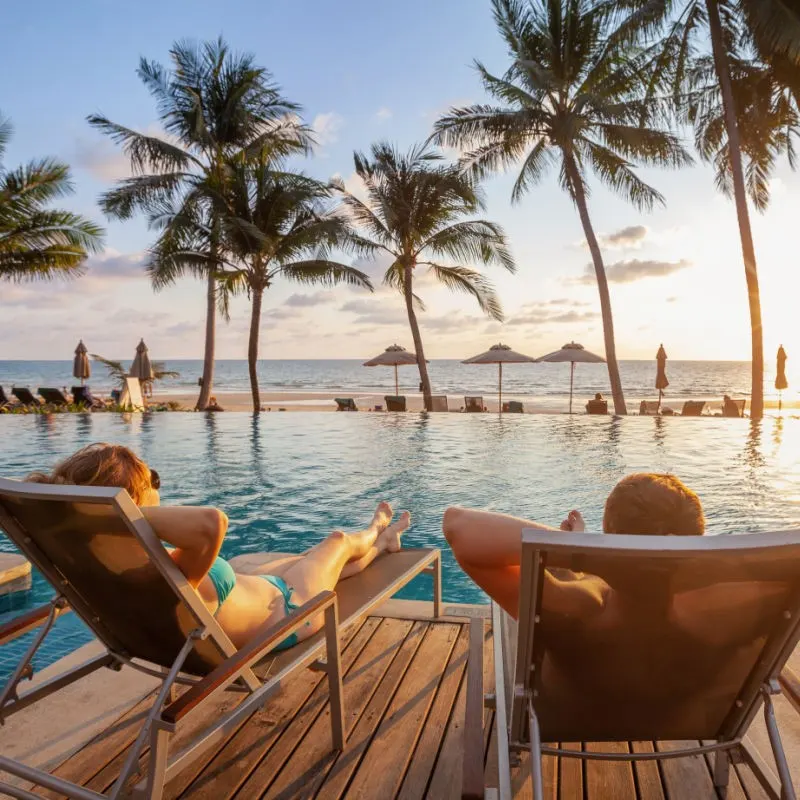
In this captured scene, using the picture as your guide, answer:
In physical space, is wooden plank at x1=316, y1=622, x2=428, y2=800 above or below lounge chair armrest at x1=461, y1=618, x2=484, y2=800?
below

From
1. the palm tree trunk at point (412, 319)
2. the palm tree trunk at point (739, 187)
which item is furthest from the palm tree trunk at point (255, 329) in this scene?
the palm tree trunk at point (739, 187)

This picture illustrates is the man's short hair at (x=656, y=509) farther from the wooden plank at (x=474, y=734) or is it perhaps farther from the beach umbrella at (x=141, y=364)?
the beach umbrella at (x=141, y=364)

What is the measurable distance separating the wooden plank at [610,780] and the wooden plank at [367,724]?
70cm

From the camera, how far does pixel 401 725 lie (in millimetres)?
2164

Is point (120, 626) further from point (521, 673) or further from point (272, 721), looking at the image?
point (521, 673)

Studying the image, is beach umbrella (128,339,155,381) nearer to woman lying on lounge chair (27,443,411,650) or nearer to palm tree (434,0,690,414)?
palm tree (434,0,690,414)

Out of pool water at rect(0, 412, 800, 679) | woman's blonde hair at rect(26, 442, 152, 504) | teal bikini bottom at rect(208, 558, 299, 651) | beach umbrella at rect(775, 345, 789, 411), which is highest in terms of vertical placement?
beach umbrella at rect(775, 345, 789, 411)

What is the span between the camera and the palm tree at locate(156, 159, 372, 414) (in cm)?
1731

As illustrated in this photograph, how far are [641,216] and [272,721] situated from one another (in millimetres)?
16915

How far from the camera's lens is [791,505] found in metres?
7.09

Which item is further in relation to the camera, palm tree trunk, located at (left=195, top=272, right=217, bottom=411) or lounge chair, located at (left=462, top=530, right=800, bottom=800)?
palm tree trunk, located at (left=195, top=272, right=217, bottom=411)

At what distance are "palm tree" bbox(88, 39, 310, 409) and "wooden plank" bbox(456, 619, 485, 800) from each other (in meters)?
17.1

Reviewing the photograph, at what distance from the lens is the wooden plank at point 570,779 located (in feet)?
5.88

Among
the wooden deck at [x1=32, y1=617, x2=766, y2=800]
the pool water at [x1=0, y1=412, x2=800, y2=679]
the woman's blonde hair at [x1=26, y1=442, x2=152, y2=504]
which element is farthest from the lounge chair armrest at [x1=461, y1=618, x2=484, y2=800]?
the pool water at [x1=0, y1=412, x2=800, y2=679]
